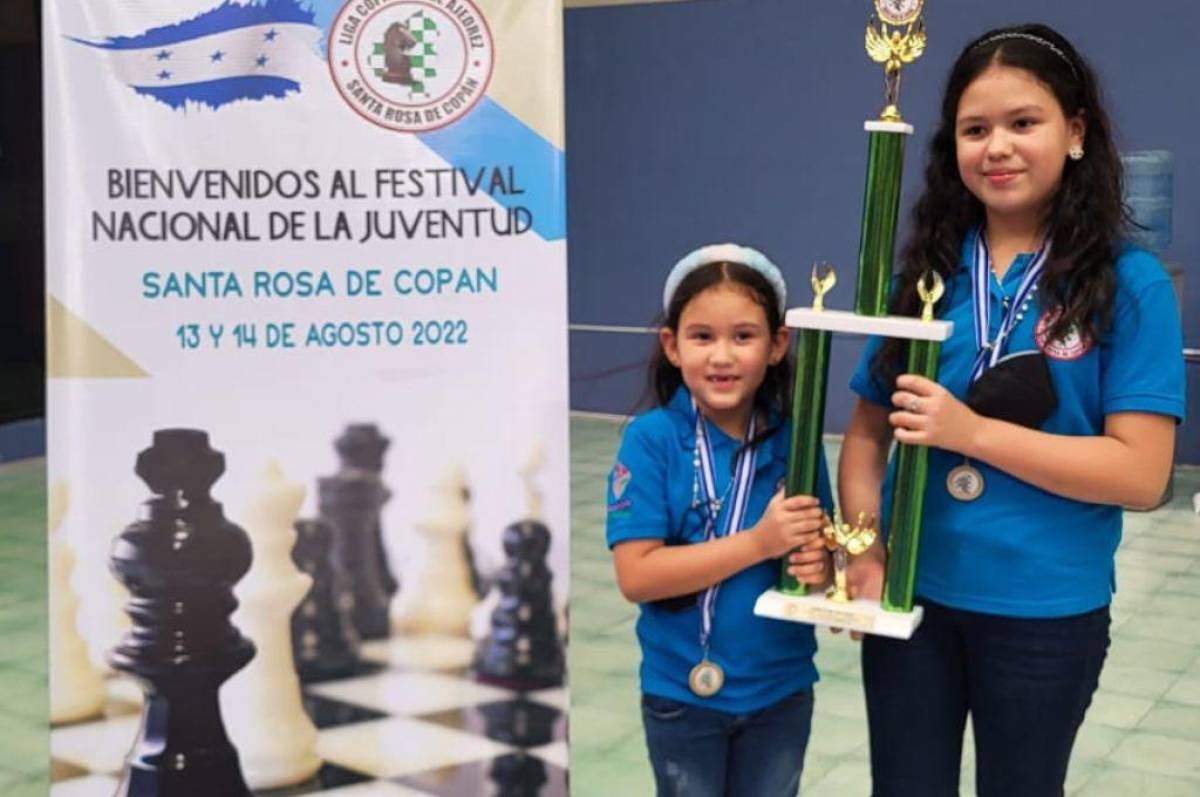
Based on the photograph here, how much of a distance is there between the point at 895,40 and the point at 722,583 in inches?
25.3

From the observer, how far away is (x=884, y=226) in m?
1.54

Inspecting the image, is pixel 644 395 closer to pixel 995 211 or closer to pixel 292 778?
pixel 995 211

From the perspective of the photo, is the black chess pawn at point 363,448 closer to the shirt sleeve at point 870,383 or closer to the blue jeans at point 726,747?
the blue jeans at point 726,747

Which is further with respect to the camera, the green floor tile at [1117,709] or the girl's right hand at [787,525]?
the green floor tile at [1117,709]

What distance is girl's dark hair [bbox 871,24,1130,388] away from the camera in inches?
57.9

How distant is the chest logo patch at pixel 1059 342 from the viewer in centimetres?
147

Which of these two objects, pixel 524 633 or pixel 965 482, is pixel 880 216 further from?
pixel 524 633

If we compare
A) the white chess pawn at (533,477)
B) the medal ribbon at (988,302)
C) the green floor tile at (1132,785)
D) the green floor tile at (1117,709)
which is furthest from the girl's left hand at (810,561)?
the green floor tile at (1117,709)

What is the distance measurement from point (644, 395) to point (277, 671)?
2.39 feet

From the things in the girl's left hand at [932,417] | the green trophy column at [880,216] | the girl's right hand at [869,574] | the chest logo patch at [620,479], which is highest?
the green trophy column at [880,216]

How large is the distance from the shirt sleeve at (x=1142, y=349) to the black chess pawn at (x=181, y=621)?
1.19 m

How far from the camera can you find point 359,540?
81.3 inches

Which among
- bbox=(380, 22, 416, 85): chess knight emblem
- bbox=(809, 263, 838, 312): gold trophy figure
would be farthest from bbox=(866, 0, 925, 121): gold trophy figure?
bbox=(380, 22, 416, 85): chess knight emblem

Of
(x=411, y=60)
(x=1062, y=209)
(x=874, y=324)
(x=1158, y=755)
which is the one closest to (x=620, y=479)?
(x=874, y=324)
